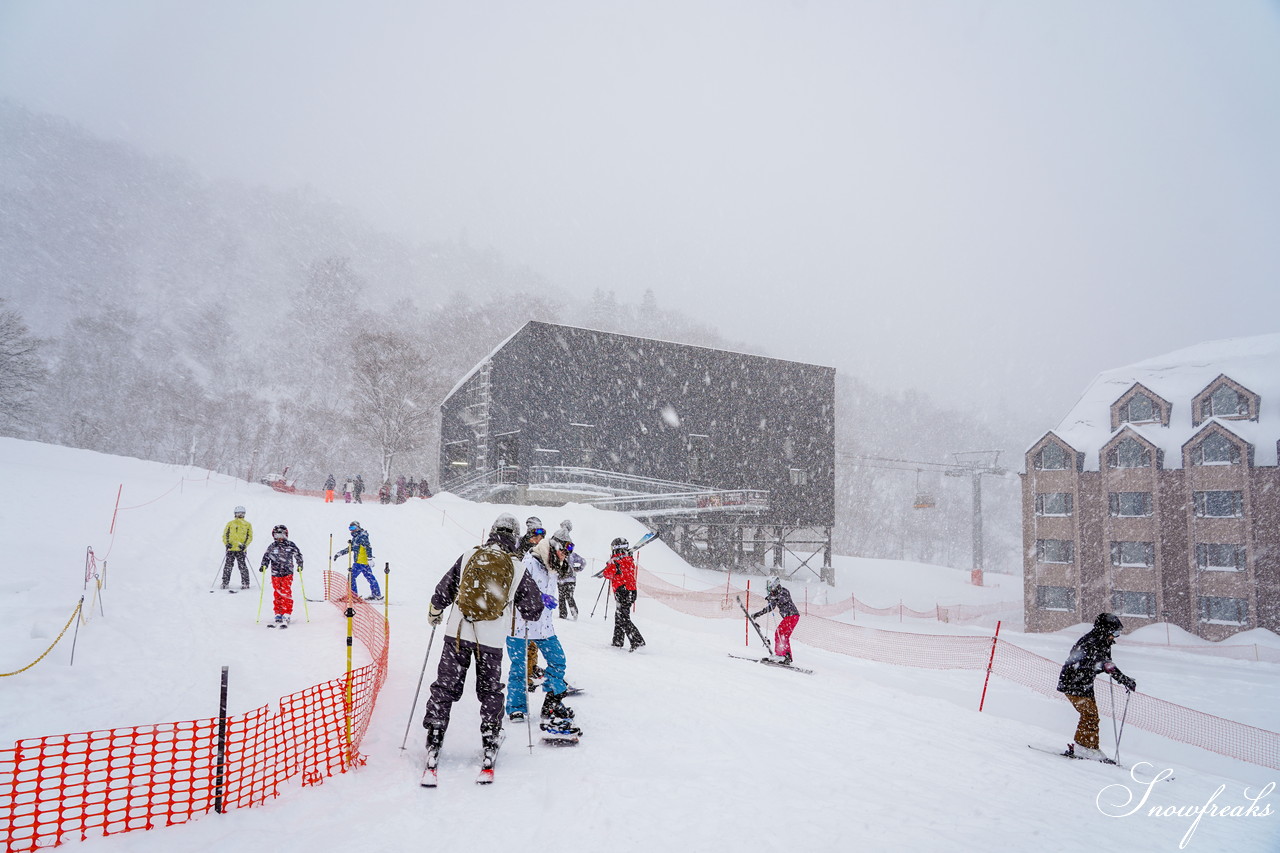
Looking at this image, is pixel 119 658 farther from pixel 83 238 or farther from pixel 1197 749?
pixel 83 238

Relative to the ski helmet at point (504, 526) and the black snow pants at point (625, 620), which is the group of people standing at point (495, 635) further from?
the black snow pants at point (625, 620)

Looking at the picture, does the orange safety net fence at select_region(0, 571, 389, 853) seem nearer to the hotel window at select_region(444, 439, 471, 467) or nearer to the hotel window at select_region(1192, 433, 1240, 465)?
the hotel window at select_region(444, 439, 471, 467)

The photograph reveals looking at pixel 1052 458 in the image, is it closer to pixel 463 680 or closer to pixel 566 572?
pixel 566 572

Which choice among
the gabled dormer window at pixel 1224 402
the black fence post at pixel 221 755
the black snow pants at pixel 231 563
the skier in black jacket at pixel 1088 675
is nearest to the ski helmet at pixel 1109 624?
the skier in black jacket at pixel 1088 675

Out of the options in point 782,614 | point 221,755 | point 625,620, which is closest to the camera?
point 221,755

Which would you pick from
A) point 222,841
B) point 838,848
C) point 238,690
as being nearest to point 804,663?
point 838,848

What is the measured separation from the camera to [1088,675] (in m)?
7.29

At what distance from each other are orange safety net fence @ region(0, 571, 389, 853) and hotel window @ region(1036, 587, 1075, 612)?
33296mm

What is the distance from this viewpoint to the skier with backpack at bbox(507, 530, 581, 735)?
5.76 meters

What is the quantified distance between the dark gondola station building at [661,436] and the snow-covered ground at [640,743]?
13.7 meters

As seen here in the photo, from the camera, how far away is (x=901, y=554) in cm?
7500

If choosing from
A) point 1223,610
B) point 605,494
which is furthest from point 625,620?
point 1223,610

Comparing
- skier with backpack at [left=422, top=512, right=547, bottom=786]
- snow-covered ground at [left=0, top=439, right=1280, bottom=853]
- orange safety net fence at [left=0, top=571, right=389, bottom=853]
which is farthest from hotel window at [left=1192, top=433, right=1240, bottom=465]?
orange safety net fence at [left=0, top=571, right=389, bottom=853]

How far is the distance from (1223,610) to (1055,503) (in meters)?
7.40
